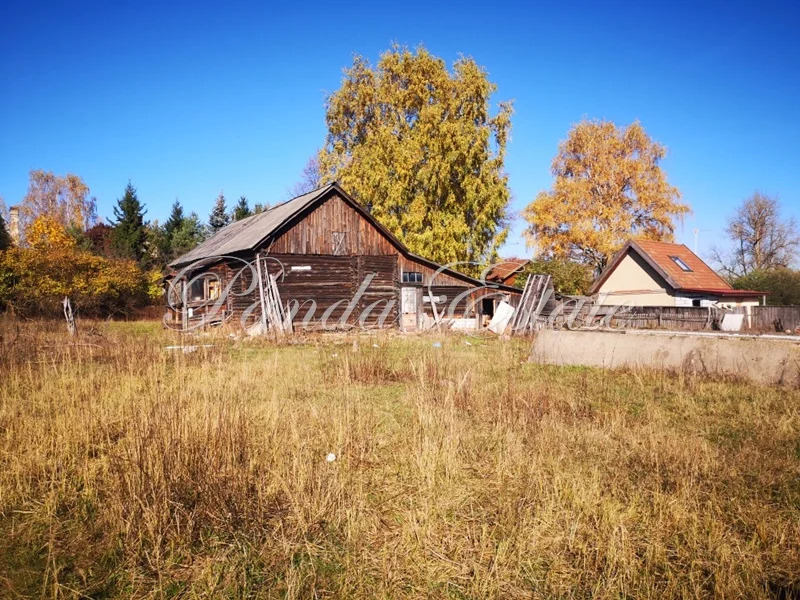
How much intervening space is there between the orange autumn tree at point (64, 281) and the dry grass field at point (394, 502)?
835 inches

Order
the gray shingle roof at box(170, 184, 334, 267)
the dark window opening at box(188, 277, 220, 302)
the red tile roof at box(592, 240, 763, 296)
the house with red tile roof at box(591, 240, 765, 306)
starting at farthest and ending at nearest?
1. the house with red tile roof at box(591, 240, 765, 306)
2. the red tile roof at box(592, 240, 763, 296)
3. the dark window opening at box(188, 277, 220, 302)
4. the gray shingle roof at box(170, 184, 334, 267)

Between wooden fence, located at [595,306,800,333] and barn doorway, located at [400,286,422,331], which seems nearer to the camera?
barn doorway, located at [400,286,422,331]

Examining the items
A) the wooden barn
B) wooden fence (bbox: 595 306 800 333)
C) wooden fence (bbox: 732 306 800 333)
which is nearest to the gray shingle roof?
the wooden barn

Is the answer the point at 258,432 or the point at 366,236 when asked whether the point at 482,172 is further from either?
the point at 258,432

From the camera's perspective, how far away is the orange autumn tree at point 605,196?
36188mm

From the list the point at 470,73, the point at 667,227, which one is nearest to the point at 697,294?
the point at 667,227

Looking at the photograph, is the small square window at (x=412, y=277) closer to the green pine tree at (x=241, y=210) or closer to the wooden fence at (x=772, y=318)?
the wooden fence at (x=772, y=318)

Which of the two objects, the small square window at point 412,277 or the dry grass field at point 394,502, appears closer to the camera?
the dry grass field at point 394,502

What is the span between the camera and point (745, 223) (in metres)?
46.8

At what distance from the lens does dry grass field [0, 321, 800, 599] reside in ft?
9.36

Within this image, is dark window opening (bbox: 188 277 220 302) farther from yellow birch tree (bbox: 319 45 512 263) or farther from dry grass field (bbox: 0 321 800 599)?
dry grass field (bbox: 0 321 800 599)

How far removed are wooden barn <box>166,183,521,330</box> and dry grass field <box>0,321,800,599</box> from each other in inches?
565

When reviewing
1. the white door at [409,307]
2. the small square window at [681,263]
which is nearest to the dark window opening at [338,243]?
the white door at [409,307]

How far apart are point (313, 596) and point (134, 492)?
1.67m
